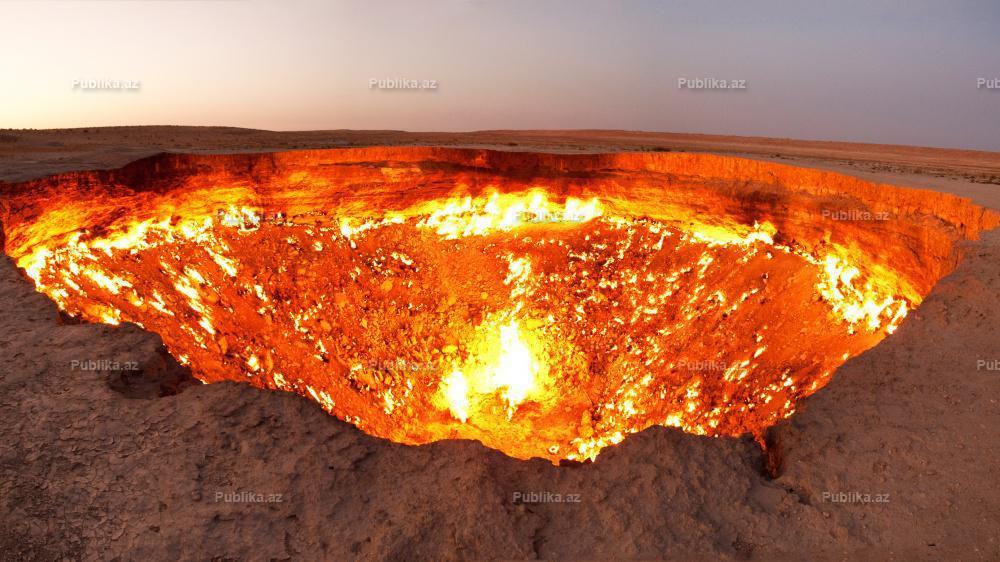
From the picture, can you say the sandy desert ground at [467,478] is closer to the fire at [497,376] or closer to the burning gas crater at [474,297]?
the burning gas crater at [474,297]

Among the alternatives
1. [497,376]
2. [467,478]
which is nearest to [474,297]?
A: [497,376]

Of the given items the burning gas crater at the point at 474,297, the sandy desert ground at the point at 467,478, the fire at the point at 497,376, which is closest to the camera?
the sandy desert ground at the point at 467,478

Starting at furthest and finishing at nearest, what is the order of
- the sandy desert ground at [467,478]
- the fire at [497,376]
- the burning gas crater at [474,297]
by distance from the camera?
1. the fire at [497,376]
2. the burning gas crater at [474,297]
3. the sandy desert ground at [467,478]

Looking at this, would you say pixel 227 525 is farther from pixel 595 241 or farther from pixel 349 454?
pixel 595 241

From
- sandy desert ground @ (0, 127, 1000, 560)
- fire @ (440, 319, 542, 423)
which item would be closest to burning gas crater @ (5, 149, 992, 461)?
fire @ (440, 319, 542, 423)

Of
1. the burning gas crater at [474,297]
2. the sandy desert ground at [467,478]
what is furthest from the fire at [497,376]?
the sandy desert ground at [467,478]

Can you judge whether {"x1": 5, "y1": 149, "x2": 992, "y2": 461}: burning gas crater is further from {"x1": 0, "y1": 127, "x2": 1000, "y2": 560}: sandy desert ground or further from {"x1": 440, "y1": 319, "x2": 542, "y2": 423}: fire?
{"x1": 0, "y1": 127, "x2": 1000, "y2": 560}: sandy desert ground
